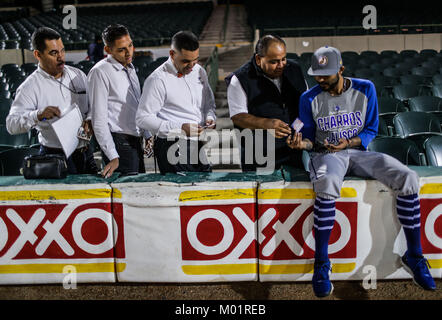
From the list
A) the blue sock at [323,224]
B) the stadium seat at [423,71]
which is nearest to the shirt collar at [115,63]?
the blue sock at [323,224]

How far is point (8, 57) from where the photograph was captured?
1314 centimetres

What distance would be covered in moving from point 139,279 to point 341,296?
1.37 m

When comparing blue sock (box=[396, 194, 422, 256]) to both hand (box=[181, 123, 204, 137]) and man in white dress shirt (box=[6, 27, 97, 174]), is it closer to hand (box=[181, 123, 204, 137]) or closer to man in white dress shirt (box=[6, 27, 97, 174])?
hand (box=[181, 123, 204, 137])

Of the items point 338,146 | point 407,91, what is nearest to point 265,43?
point 338,146

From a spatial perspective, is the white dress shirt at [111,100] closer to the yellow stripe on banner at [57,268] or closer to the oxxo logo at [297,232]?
the yellow stripe on banner at [57,268]

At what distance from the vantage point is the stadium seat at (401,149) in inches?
141

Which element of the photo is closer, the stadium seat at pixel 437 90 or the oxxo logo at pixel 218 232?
the oxxo logo at pixel 218 232

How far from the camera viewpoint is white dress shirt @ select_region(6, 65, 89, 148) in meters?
2.75

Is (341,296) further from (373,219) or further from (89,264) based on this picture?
(89,264)

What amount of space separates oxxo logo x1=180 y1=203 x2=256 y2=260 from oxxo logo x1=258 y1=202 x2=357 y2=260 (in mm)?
88

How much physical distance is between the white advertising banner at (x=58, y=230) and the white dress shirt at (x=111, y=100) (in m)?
0.38

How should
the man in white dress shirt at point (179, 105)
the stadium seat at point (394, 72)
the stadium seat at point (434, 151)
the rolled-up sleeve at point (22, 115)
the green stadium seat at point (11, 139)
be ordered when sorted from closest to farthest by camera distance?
1. the rolled-up sleeve at point (22, 115)
2. the man in white dress shirt at point (179, 105)
3. the stadium seat at point (434, 151)
4. the green stadium seat at point (11, 139)
5. the stadium seat at point (394, 72)

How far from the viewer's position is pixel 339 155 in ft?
9.02
